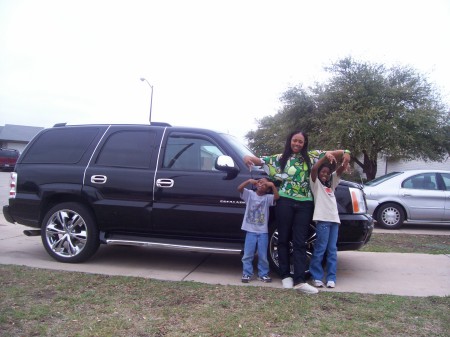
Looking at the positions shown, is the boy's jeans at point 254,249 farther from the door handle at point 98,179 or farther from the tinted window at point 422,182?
the tinted window at point 422,182

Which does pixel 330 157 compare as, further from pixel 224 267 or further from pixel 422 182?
Result: pixel 422 182

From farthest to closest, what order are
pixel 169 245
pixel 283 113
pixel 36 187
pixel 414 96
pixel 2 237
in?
pixel 283 113, pixel 414 96, pixel 2 237, pixel 36 187, pixel 169 245

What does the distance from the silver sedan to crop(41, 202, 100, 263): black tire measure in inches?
254

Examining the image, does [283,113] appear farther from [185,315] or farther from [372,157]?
[185,315]

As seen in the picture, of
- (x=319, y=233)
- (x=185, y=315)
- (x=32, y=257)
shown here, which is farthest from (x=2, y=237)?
(x=319, y=233)

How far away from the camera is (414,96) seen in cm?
1912

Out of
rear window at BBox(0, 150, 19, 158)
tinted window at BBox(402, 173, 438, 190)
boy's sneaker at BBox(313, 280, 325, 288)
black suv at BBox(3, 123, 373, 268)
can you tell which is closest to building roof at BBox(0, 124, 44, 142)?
rear window at BBox(0, 150, 19, 158)

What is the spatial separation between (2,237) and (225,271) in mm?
4301

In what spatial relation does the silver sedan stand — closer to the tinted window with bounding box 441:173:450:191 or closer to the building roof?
the tinted window with bounding box 441:173:450:191

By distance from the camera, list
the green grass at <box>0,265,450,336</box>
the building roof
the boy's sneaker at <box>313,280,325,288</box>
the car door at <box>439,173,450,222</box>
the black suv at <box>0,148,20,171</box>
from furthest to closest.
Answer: the building roof < the black suv at <box>0,148,20,171</box> < the car door at <box>439,173,450,222</box> < the boy's sneaker at <box>313,280,325,288</box> < the green grass at <box>0,265,450,336</box>

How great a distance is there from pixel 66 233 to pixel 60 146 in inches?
48.3

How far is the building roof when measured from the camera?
53.1m

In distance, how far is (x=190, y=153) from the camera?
→ 18.7 feet

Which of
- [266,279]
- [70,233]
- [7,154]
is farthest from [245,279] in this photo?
[7,154]
